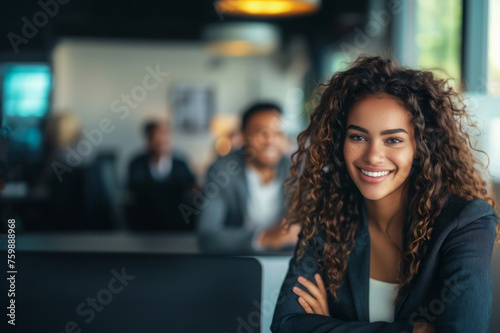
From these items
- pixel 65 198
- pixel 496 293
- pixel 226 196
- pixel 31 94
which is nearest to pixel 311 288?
pixel 496 293

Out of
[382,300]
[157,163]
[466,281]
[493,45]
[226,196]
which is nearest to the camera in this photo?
[466,281]

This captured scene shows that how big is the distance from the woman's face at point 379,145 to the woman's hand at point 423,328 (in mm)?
360

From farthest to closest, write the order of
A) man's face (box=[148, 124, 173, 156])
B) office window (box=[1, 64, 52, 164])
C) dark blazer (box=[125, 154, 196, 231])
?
1. office window (box=[1, 64, 52, 164])
2. man's face (box=[148, 124, 173, 156])
3. dark blazer (box=[125, 154, 196, 231])

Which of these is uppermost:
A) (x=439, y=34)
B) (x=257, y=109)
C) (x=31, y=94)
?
(x=439, y=34)

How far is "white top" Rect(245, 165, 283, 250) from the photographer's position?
3156mm

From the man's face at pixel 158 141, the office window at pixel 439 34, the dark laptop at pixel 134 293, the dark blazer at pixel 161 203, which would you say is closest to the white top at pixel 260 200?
the dark blazer at pixel 161 203

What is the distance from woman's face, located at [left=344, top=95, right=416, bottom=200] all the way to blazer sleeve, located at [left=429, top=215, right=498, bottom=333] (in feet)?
0.74

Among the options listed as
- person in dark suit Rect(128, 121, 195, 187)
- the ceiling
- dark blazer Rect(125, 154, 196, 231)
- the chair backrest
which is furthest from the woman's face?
the ceiling

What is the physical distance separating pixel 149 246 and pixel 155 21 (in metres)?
7.02

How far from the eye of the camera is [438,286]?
1277 millimetres

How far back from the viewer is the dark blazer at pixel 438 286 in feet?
3.89

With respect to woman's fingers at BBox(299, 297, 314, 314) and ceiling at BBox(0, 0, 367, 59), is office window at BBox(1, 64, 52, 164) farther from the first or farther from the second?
woman's fingers at BBox(299, 297, 314, 314)

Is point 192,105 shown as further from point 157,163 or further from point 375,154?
point 375,154

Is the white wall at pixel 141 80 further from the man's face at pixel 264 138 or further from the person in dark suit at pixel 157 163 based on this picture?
the man's face at pixel 264 138
